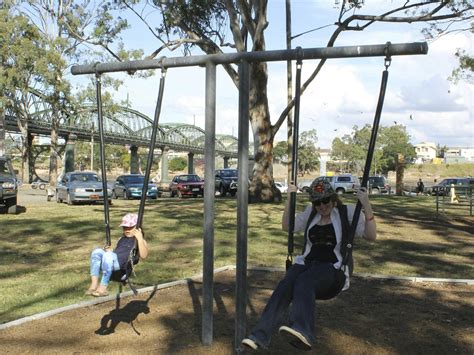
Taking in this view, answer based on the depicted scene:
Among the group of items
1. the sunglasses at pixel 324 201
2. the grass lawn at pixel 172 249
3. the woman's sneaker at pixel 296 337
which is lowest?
the grass lawn at pixel 172 249

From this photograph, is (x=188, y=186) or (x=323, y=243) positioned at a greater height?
(x=323, y=243)

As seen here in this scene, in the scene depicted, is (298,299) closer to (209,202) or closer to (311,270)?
(311,270)

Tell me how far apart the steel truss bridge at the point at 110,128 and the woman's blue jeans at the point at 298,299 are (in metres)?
31.8

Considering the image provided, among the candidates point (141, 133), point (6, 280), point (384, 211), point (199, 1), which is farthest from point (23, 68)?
point (141, 133)

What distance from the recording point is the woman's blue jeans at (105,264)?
15.9 feet

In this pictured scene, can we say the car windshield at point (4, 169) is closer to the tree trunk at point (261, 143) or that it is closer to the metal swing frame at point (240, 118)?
the tree trunk at point (261, 143)

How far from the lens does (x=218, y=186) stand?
33.1 m

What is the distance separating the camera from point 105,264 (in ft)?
16.0

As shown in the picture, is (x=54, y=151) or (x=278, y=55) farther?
(x=54, y=151)

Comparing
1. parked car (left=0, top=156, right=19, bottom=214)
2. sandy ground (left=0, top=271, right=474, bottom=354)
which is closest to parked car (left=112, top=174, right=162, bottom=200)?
parked car (left=0, top=156, right=19, bottom=214)

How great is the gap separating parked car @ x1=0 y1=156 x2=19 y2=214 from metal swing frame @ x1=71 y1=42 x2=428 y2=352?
13487mm

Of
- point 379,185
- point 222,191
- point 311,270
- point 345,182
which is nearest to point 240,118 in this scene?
point 311,270

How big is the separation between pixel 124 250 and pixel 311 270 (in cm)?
161

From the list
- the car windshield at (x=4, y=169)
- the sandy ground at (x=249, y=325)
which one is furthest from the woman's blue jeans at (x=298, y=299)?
the car windshield at (x=4, y=169)
